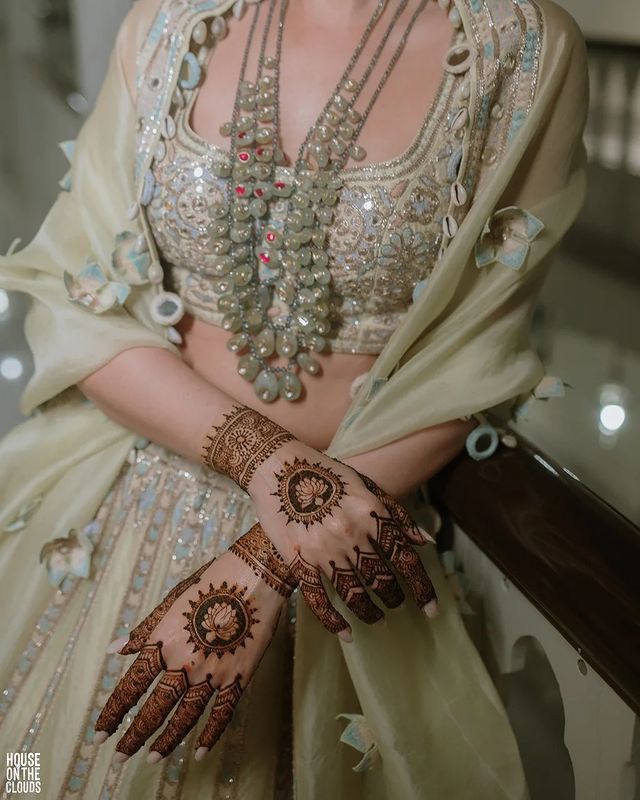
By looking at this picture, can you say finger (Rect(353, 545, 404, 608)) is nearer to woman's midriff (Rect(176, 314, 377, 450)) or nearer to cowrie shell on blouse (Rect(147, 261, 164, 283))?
woman's midriff (Rect(176, 314, 377, 450))

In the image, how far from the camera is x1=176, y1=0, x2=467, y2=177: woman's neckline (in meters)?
0.74

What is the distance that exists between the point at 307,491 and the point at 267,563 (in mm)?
60

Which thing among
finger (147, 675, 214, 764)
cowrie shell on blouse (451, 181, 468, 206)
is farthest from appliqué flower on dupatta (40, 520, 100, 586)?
cowrie shell on blouse (451, 181, 468, 206)

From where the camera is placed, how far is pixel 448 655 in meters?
0.76

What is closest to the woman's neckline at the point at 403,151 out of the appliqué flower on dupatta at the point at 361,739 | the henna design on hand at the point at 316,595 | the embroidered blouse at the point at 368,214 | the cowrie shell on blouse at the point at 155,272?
the embroidered blouse at the point at 368,214

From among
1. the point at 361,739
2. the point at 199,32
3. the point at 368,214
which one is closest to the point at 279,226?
the point at 368,214

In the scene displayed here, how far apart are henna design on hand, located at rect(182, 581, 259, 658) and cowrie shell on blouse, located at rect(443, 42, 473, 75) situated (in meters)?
0.44

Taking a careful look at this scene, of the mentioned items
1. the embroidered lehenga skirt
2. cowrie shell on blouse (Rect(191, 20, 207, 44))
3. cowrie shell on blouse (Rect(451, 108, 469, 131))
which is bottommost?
the embroidered lehenga skirt

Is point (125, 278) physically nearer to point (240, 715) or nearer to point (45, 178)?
point (240, 715)

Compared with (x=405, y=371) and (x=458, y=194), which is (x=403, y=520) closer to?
(x=405, y=371)

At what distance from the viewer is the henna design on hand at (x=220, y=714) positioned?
61cm

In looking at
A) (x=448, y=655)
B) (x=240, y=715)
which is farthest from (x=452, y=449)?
(x=240, y=715)

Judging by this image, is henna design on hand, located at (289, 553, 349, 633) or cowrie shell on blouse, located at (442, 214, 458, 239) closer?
henna design on hand, located at (289, 553, 349, 633)

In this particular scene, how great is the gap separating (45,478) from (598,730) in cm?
52
